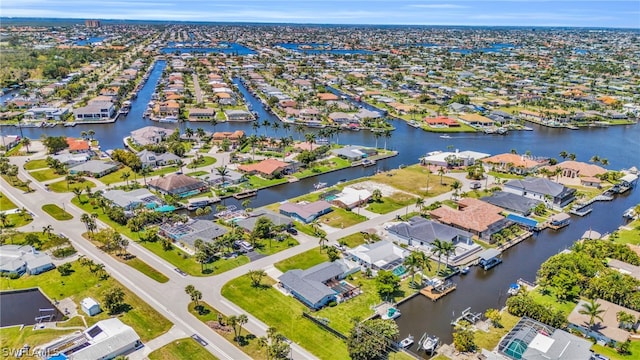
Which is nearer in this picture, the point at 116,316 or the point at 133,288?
the point at 116,316

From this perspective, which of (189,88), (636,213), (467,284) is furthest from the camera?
(189,88)

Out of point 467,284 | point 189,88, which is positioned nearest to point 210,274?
point 467,284

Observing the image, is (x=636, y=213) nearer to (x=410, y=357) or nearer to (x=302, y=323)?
(x=410, y=357)

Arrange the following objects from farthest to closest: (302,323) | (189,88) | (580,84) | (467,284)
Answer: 1. (580,84)
2. (189,88)
3. (467,284)
4. (302,323)

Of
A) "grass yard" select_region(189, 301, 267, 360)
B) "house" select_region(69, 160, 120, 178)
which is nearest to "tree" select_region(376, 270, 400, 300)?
"grass yard" select_region(189, 301, 267, 360)

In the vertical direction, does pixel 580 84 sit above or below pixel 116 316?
above

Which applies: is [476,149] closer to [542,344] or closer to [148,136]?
[542,344]

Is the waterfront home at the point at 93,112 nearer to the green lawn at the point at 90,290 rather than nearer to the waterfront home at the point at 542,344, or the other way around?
the green lawn at the point at 90,290
